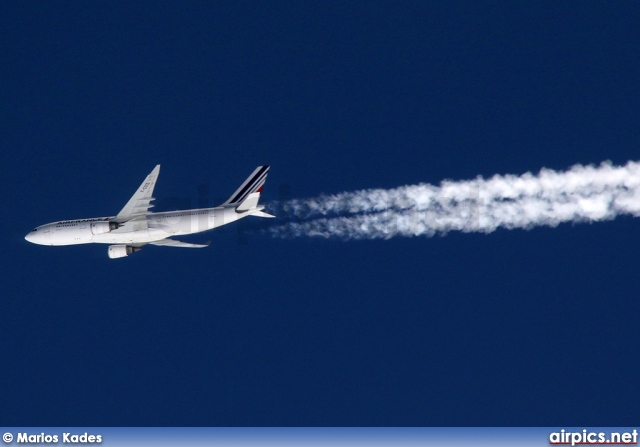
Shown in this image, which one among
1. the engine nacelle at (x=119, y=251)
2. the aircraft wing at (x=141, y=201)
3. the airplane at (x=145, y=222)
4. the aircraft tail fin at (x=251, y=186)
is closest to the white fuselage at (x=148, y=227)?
the airplane at (x=145, y=222)

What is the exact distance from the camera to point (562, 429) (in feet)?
160

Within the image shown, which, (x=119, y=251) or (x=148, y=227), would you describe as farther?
(x=119, y=251)

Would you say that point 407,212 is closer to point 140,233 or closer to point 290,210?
point 290,210

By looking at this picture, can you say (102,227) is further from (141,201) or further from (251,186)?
(251,186)

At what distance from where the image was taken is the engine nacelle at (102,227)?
54.4 metres

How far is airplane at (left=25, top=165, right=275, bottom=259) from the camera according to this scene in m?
53.9

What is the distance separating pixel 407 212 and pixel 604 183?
1058cm

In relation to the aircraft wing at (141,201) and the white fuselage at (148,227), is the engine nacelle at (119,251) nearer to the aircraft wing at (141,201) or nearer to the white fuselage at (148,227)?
the white fuselage at (148,227)

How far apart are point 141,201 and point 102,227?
2.70 metres

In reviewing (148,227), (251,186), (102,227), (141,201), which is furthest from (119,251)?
(251,186)

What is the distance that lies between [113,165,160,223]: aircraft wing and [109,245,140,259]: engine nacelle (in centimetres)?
288

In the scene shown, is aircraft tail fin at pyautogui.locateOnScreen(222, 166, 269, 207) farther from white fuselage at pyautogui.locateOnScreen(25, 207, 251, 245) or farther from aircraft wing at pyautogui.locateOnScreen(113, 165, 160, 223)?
aircraft wing at pyautogui.locateOnScreen(113, 165, 160, 223)

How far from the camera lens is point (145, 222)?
5412 centimetres

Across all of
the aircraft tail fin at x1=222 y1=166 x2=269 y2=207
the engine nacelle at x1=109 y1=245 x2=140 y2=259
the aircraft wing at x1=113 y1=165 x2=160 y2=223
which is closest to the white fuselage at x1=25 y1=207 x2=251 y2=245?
the aircraft wing at x1=113 y1=165 x2=160 y2=223
